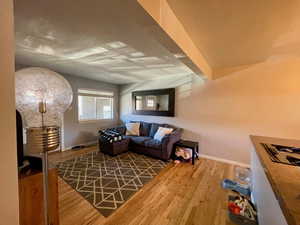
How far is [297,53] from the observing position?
2.43 metres

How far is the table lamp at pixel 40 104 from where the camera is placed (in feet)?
3.00

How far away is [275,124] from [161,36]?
9.95 ft

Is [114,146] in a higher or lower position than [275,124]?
lower

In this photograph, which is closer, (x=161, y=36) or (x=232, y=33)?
(x=161, y=36)

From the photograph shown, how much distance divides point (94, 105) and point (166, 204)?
395 cm

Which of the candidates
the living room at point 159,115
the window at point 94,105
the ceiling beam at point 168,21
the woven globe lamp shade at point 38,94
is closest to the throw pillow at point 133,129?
the living room at point 159,115

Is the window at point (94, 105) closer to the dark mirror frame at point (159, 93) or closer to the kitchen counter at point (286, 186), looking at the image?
the dark mirror frame at point (159, 93)

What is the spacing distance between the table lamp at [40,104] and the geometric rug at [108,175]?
1104 millimetres

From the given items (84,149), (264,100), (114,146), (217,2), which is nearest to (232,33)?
(217,2)

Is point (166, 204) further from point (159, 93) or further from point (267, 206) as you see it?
point (159, 93)

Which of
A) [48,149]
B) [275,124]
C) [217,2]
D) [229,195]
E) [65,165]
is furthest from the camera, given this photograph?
[65,165]

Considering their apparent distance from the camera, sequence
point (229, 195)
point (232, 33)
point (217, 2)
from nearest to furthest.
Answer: point (217, 2), point (232, 33), point (229, 195)

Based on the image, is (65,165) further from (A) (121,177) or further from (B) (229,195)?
(B) (229,195)

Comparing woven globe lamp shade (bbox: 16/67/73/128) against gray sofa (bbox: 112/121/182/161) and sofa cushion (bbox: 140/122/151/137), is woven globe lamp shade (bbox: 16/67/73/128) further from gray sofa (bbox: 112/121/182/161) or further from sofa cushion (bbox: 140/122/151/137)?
sofa cushion (bbox: 140/122/151/137)
